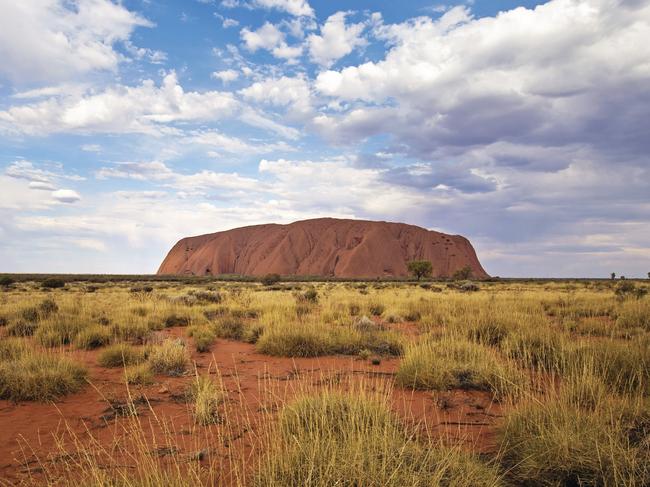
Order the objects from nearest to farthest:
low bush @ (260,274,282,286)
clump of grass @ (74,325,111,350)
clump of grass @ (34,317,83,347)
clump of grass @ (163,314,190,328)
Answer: clump of grass @ (34,317,83,347), clump of grass @ (74,325,111,350), clump of grass @ (163,314,190,328), low bush @ (260,274,282,286)

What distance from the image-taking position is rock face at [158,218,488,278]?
4237 inches

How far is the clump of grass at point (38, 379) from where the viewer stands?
5359 millimetres

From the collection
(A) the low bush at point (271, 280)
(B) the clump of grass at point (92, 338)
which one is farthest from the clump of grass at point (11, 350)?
(A) the low bush at point (271, 280)

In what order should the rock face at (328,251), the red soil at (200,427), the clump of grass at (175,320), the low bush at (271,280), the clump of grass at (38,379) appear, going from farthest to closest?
the rock face at (328,251), the low bush at (271,280), the clump of grass at (175,320), the clump of grass at (38,379), the red soil at (200,427)

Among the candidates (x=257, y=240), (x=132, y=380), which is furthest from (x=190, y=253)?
(x=132, y=380)

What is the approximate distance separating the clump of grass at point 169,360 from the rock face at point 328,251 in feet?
309

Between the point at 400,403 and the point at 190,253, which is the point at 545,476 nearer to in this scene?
the point at 400,403

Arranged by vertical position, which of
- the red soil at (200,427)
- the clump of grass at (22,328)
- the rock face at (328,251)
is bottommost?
the red soil at (200,427)

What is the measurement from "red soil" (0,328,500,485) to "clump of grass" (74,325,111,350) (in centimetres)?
Result: 222

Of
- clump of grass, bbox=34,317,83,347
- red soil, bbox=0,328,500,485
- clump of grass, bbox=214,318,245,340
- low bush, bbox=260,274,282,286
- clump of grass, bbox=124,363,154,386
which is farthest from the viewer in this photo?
low bush, bbox=260,274,282,286

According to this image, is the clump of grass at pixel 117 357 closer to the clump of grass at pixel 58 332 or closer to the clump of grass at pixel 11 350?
the clump of grass at pixel 11 350

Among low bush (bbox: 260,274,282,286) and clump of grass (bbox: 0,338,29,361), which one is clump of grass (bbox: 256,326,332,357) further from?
low bush (bbox: 260,274,282,286)

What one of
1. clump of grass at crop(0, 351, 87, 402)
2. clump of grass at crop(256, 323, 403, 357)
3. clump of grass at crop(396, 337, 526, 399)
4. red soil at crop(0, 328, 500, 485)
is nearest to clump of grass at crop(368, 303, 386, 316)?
clump of grass at crop(256, 323, 403, 357)

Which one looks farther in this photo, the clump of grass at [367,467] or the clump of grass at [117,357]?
the clump of grass at [117,357]
